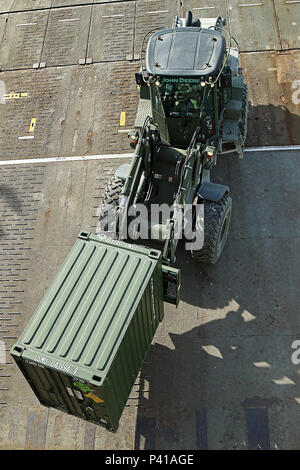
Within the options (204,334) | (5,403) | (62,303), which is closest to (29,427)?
(5,403)

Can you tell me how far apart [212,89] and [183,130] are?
1152 millimetres

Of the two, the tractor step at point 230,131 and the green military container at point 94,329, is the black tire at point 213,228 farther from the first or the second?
the green military container at point 94,329

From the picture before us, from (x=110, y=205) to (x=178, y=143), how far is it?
7.40 feet

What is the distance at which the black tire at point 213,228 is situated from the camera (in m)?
11.1

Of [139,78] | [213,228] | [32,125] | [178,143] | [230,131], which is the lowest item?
[213,228]

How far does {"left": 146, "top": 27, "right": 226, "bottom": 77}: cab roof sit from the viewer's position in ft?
34.7

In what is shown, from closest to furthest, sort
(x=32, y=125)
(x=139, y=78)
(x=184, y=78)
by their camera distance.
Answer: (x=184, y=78) → (x=139, y=78) → (x=32, y=125)

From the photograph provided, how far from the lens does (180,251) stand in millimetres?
12469

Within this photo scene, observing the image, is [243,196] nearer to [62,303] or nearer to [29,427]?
[62,303]

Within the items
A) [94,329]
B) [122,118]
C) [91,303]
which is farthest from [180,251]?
[122,118]

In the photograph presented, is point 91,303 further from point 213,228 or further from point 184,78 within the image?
point 184,78

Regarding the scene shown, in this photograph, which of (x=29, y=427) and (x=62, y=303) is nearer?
(x=62, y=303)

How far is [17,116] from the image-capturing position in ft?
53.6

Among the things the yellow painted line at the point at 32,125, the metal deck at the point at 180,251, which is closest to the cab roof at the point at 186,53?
the metal deck at the point at 180,251
